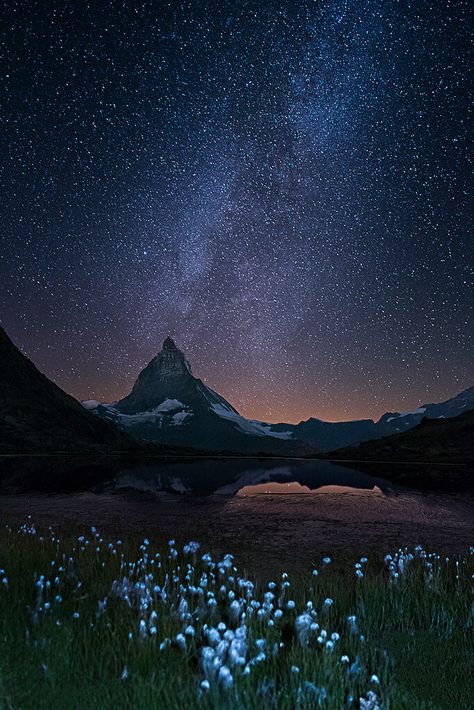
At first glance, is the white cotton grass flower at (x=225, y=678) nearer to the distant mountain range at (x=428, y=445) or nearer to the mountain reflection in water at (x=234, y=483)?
the mountain reflection in water at (x=234, y=483)

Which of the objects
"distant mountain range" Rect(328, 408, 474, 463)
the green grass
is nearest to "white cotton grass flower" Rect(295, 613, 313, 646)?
the green grass

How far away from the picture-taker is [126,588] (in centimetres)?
627

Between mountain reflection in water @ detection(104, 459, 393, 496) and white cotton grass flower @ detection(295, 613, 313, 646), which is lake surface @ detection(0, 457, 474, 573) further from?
white cotton grass flower @ detection(295, 613, 313, 646)

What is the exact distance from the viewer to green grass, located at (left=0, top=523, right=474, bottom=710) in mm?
3783

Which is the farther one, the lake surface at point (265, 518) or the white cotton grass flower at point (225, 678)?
the lake surface at point (265, 518)

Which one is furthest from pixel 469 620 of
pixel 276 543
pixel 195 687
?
pixel 276 543

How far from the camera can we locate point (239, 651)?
3.97 metres

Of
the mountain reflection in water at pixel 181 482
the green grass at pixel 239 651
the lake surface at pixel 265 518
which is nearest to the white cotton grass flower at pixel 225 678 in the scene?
the green grass at pixel 239 651

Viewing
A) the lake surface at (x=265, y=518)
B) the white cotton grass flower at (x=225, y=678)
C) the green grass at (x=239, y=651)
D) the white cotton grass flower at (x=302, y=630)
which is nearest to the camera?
the white cotton grass flower at (x=225, y=678)

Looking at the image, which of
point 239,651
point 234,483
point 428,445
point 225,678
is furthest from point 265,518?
point 428,445

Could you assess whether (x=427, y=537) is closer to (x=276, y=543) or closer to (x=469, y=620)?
(x=276, y=543)

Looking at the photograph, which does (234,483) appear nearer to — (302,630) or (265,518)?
(265,518)

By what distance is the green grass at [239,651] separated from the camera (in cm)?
378

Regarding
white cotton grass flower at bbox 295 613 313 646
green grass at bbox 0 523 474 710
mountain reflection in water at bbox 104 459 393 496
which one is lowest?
mountain reflection in water at bbox 104 459 393 496
